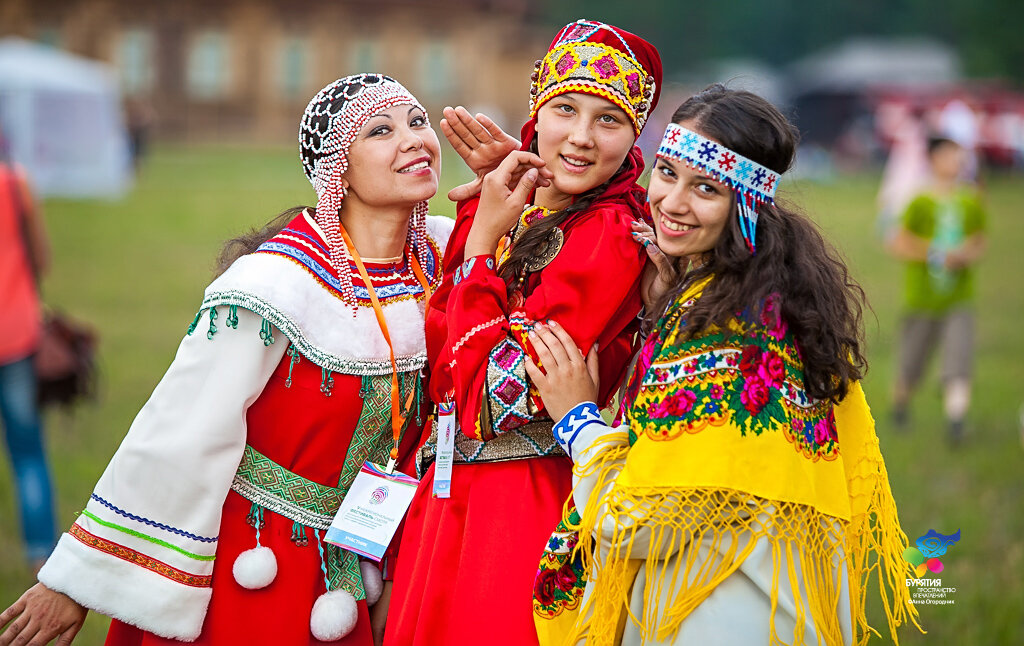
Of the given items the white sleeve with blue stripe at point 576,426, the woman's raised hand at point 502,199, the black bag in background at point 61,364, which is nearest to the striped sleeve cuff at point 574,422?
the white sleeve with blue stripe at point 576,426

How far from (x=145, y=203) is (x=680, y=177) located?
21621 mm

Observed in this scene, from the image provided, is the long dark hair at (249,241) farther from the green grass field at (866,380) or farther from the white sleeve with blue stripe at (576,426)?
the green grass field at (866,380)

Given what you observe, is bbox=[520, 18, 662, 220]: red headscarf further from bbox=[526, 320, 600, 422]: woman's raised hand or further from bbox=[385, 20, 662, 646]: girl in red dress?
bbox=[526, 320, 600, 422]: woman's raised hand

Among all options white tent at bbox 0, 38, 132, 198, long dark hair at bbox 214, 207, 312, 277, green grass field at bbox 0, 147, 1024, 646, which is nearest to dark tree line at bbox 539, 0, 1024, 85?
white tent at bbox 0, 38, 132, 198

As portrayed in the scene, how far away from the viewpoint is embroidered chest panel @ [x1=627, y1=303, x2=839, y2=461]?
2342 millimetres

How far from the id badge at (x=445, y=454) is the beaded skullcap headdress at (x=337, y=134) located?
427 mm

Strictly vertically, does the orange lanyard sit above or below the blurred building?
below

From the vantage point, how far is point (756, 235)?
249 cm

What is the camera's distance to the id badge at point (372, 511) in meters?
2.85

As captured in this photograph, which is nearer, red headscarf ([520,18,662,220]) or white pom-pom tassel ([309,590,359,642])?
red headscarf ([520,18,662,220])

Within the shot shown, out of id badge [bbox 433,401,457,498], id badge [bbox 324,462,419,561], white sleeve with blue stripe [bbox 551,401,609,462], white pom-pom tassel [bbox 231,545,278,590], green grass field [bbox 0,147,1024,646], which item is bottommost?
green grass field [bbox 0,147,1024,646]

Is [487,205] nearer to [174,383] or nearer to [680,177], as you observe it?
[680,177]

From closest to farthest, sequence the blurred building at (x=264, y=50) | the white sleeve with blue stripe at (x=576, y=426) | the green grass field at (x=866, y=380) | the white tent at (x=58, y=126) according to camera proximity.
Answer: the white sleeve with blue stripe at (x=576, y=426) < the green grass field at (x=866, y=380) < the white tent at (x=58, y=126) < the blurred building at (x=264, y=50)

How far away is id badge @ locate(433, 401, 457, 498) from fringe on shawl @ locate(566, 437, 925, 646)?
1.18 ft
